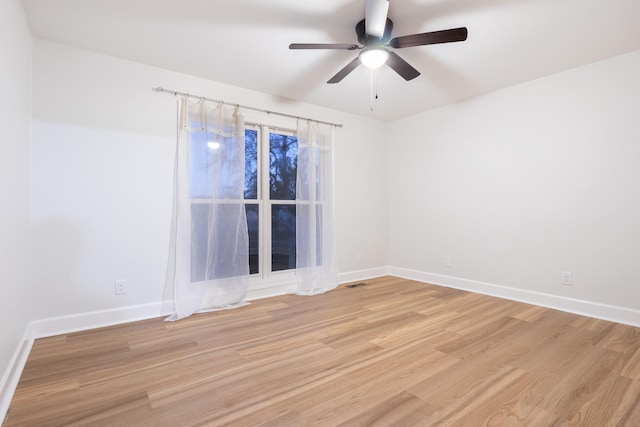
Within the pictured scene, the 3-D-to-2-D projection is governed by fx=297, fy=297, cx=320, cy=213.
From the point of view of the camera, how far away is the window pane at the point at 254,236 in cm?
345

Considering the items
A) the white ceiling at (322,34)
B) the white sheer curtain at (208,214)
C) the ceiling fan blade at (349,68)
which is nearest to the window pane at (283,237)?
the white sheer curtain at (208,214)

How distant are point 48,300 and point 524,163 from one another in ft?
15.2

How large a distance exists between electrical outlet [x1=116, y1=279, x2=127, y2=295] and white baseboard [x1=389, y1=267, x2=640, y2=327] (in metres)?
3.51

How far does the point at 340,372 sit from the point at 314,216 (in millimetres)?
2103

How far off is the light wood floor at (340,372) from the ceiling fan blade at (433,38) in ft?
6.74

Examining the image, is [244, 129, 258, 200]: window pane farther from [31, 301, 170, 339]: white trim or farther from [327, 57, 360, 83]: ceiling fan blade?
[31, 301, 170, 339]: white trim

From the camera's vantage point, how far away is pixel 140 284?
2727 mm

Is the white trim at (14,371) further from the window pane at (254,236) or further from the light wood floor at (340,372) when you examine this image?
the window pane at (254,236)

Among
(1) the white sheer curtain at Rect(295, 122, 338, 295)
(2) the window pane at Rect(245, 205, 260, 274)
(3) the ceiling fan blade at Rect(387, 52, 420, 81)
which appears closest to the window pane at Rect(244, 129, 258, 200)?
(2) the window pane at Rect(245, 205, 260, 274)

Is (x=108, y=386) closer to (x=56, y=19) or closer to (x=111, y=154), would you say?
(x=111, y=154)

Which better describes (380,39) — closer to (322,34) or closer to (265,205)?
(322,34)

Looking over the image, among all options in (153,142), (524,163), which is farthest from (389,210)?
(153,142)

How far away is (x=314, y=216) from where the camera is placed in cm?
367

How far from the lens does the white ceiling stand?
6.64ft
